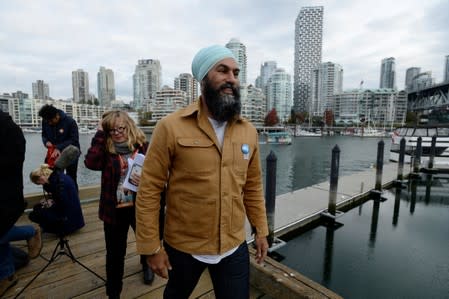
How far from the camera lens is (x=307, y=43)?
148 meters

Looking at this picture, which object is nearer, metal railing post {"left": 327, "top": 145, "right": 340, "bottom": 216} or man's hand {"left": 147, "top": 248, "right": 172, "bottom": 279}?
man's hand {"left": 147, "top": 248, "right": 172, "bottom": 279}

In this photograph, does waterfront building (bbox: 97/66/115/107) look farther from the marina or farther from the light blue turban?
the light blue turban

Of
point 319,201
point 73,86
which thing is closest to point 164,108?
point 73,86

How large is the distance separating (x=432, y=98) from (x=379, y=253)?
8228 cm

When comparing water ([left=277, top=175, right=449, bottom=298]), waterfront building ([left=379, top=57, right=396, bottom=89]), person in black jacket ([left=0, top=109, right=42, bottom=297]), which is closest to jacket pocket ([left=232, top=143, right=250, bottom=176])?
person in black jacket ([left=0, top=109, right=42, bottom=297])

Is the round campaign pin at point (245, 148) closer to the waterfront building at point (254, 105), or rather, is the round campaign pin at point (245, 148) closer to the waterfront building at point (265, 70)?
the waterfront building at point (254, 105)

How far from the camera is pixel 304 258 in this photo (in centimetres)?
523

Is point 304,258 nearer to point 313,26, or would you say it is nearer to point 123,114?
point 123,114

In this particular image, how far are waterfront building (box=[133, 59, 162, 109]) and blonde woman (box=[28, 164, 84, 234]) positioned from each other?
151 m

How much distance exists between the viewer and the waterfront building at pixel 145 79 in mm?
147000

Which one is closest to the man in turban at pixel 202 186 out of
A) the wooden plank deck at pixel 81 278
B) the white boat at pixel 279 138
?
the wooden plank deck at pixel 81 278

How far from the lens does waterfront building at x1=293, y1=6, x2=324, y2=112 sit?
143 m

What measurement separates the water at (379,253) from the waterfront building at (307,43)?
142 m

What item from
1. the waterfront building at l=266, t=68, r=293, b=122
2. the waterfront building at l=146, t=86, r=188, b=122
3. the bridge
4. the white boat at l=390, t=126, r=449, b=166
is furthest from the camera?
the waterfront building at l=266, t=68, r=293, b=122
